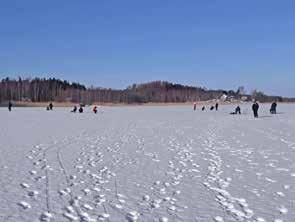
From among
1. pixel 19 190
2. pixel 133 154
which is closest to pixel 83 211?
pixel 19 190

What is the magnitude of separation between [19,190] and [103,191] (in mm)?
1532

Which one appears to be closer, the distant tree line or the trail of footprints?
the trail of footprints

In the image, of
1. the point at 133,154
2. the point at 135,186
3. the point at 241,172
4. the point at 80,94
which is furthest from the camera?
the point at 80,94

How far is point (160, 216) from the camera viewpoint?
6336 millimetres

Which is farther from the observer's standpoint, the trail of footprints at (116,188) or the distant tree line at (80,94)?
the distant tree line at (80,94)

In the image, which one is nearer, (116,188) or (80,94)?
(116,188)

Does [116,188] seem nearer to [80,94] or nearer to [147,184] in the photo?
[147,184]

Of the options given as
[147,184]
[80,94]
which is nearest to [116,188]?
[147,184]

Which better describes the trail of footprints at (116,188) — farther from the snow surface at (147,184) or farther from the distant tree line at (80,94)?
the distant tree line at (80,94)

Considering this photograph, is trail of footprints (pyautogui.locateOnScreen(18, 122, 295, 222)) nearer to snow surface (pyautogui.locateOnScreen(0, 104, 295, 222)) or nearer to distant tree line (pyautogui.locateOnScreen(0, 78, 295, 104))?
snow surface (pyautogui.locateOnScreen(0, 104, 295, 222))

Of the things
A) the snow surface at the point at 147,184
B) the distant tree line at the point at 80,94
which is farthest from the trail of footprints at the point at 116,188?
the distant tree line at the point at 80,94

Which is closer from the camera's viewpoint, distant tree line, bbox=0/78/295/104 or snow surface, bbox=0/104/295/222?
snow surface, bbox=0/104/295/222

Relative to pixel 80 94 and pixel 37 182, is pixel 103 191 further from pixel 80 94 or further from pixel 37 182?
pixel 80 94

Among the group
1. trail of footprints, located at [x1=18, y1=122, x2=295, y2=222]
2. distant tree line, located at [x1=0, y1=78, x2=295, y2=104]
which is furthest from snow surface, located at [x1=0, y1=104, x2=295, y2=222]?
distant tree line, located at [x1=0, y1=78, x2=295, y2=104]
